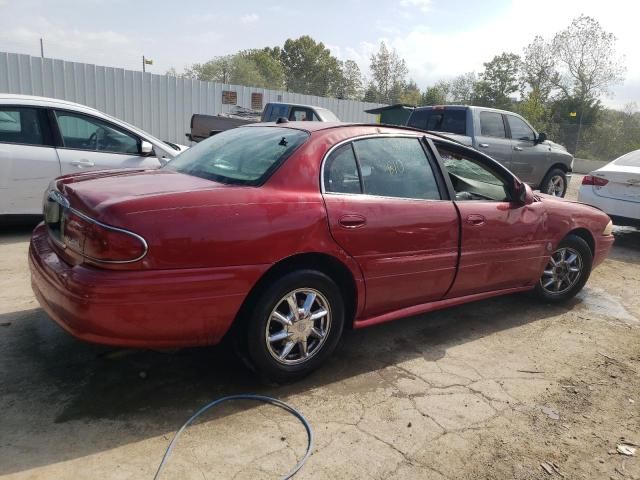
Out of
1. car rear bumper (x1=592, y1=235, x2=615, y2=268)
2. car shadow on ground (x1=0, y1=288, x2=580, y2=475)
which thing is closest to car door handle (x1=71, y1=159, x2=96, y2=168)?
car shadow on ground (x1=0, y1=288, x2=580, y2=475)

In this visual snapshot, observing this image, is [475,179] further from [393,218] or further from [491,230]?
[393,218]

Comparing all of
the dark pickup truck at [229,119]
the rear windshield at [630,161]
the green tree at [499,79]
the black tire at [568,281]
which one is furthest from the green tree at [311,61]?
the black tire at [568,281]

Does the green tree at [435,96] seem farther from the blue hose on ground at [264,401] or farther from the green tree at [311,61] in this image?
the blue hose on ground at [264,401]

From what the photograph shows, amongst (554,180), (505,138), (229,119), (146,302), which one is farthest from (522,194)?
(229,119)

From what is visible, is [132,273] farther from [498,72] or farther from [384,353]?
[498,72]

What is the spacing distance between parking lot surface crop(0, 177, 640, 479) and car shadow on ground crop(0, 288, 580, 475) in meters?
0.01

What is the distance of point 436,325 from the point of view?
4.14 meters

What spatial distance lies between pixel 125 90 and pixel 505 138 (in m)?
10.4

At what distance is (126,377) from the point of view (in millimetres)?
2973

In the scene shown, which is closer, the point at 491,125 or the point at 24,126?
the point at 24,126

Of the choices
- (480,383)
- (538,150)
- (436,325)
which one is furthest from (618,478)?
(538,150)

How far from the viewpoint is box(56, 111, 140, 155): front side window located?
5.87m

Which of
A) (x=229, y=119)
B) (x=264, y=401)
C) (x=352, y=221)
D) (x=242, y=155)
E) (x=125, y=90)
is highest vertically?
(x=125, y=90)

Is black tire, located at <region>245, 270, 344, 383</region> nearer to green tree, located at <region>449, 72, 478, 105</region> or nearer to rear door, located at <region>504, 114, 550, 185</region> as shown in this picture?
rear door, located at <region>504, 114, 550, 185</region>
